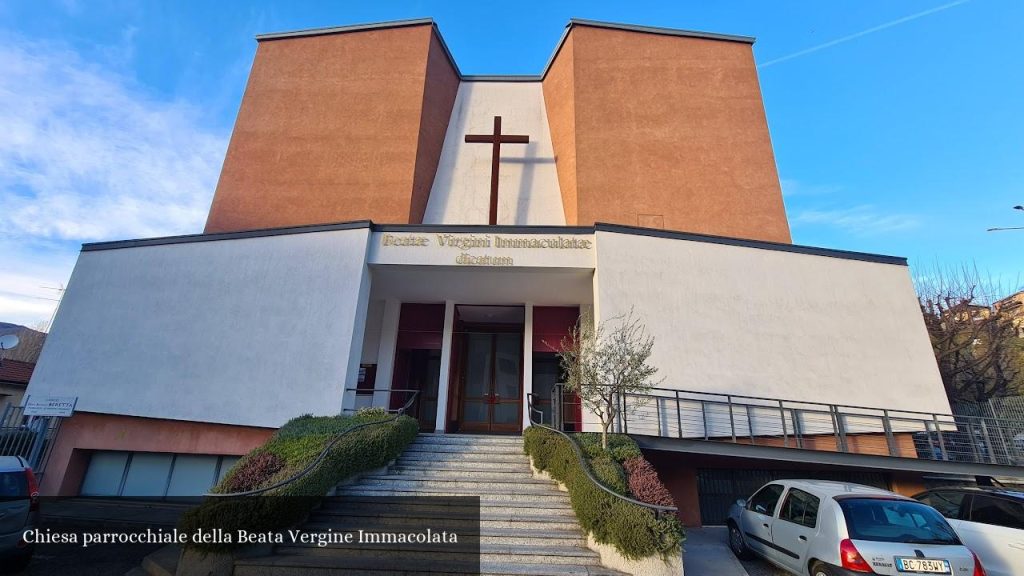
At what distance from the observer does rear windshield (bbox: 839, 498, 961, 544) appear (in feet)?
15.5

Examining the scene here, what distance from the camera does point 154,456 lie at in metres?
10.1

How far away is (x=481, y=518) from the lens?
609 cm

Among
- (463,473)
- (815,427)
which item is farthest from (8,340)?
(815,427)

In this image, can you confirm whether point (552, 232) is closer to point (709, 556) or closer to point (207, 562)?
point (709, 556)

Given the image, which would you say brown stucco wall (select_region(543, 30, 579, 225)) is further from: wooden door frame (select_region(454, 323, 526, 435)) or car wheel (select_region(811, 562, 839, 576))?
car wheel (select_region(811, 562, 839, 576))

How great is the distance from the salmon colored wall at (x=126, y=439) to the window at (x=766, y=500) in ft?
30.1

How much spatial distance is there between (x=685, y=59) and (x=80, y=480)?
2052 cm

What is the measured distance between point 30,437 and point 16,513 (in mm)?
6835

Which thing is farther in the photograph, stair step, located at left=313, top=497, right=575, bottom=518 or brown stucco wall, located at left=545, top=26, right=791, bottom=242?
brown stucco wall, located at left=545, top=26, right=791, bottom=242

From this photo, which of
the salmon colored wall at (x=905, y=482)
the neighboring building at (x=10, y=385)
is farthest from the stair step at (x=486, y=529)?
the neighboring building at (x=10, y=385)

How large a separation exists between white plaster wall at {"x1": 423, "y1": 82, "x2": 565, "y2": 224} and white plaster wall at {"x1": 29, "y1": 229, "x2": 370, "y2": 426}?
4.56 meters

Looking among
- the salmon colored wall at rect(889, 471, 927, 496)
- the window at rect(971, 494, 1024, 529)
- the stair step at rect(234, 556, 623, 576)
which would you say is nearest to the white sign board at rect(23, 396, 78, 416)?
the stair step at rect(234, 556, 623, 576)

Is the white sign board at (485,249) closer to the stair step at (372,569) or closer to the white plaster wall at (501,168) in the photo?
the white plaster wall at (501,168)

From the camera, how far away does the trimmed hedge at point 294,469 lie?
5.19 metres
